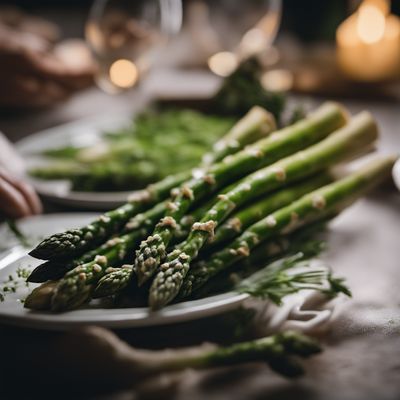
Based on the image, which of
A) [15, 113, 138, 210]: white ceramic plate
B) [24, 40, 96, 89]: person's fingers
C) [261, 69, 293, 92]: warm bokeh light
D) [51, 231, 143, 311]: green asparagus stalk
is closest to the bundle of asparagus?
[51, 231, 143, 311]: green asparagus stalk

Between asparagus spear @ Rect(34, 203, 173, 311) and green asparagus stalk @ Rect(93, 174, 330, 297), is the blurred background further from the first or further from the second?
asparagus spear @ Rect(34, 203, 173, 311)

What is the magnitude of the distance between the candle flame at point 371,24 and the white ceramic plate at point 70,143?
2.99 ft

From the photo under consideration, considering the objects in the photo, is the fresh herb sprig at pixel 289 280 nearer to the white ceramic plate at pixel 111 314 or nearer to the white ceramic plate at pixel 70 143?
the white ceramic plate at pixel 111 314

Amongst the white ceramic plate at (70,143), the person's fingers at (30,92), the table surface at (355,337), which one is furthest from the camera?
the person's fingers at (30,92)

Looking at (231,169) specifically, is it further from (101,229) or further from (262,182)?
(101,229)

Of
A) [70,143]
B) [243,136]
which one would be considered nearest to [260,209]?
[243,136]

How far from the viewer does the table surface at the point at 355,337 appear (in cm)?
72

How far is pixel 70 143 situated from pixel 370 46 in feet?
3.98

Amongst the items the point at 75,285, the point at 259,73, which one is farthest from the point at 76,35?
the point at 75,285

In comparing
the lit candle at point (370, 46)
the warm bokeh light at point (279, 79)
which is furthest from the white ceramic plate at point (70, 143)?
the lit candle at point (370, 46)

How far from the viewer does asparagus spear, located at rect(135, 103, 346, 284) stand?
82 cm

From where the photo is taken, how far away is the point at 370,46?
2205 mm

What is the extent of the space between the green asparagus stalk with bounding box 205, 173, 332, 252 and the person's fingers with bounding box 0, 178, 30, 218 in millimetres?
452

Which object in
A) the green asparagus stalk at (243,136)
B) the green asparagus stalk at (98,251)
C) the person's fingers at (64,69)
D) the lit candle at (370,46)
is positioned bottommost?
the green asparagus stalk at (98,251)
